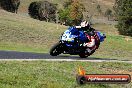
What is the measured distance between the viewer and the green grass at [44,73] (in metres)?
12.7

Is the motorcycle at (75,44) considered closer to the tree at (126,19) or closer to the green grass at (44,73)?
the green grass at (44,73)

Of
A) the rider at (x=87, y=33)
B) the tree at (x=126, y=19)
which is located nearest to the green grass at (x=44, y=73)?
the rider at (x=87, y=33)

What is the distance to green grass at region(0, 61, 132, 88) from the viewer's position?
41.6 ft

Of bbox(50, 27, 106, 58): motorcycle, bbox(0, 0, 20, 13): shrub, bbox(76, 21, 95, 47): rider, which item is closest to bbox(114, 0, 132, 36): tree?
bbox(0, 0, 20, 13): shrub

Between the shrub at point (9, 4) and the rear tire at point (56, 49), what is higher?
the rear tire at point (56, 49)

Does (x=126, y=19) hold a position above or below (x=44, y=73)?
below

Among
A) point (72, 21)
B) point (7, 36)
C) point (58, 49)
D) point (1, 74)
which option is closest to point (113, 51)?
point (7, 36)

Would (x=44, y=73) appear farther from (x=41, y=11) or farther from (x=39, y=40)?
(x=41, y=11)

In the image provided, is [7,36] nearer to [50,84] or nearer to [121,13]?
[50,84]

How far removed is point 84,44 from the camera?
1941cm

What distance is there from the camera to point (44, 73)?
14.9 meters

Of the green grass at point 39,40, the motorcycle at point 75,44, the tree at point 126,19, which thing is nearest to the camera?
the motorcycle at point 75,44

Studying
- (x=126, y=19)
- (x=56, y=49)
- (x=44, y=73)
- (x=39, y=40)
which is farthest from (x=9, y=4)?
(x=44, y=73)

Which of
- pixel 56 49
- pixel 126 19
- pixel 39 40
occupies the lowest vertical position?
pixel 126 19
